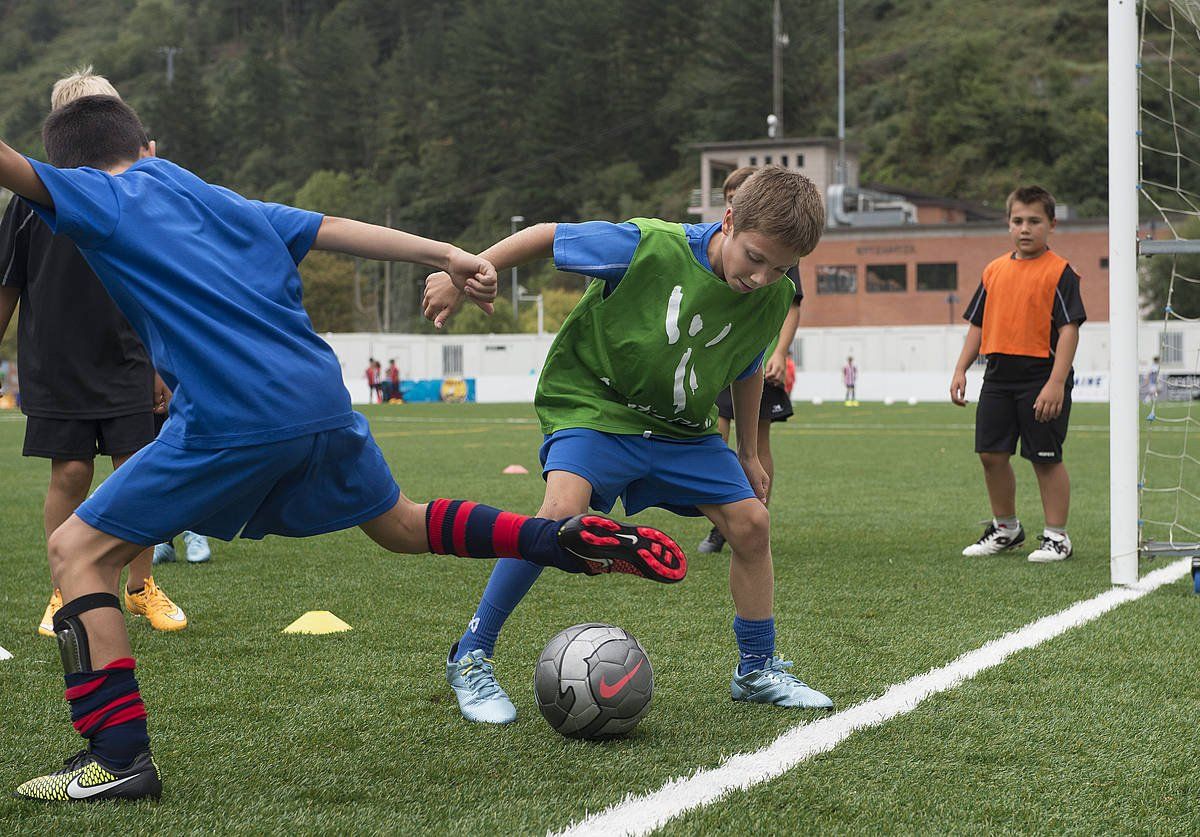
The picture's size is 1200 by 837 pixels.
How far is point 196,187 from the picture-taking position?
295cm

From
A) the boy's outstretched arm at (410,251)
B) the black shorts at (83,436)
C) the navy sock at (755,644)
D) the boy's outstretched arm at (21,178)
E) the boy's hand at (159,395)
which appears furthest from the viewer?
the boy's hand at (159,395)

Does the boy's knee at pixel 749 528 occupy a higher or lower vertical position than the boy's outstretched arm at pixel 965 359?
lower

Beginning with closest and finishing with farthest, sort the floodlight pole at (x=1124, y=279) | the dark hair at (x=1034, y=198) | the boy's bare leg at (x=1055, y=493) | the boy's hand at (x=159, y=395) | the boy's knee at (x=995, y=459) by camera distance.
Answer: the boy's hand at (x=159, y=395) < the floodlight pole at (x=1124, y=279) < the dark hair at (x=1034, y=198) < the boy's bare leg at (x=1055, y=493) < the boy's knee at (x=995, y=459)

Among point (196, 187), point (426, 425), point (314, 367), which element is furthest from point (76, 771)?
point (426, 425)

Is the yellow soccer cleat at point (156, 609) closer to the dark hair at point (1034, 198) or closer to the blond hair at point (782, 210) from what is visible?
the blond hair at point (782, 210)

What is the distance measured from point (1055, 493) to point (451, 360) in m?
41.4

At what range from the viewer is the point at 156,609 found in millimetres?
4910

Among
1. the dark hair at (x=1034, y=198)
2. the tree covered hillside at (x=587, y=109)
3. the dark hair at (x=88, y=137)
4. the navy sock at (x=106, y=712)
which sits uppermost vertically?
the tree covered hillside at (x=587, y=109)

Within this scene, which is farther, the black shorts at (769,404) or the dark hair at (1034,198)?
the black shorts at (769,404)

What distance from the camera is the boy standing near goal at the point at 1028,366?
650cm

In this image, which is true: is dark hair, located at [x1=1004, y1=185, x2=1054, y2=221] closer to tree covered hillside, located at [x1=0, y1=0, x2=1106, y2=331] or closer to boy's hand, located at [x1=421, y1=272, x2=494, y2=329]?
boy's hand, located at [x1=421, y1=272, x2=494, y2=329]

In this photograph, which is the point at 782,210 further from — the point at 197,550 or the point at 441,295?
the point at 197,550

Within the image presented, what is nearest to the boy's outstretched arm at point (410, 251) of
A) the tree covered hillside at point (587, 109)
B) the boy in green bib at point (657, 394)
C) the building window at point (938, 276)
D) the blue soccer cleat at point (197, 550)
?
the boy in green bib at point (657, 394)

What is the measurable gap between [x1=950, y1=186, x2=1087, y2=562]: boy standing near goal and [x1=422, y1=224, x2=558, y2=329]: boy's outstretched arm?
3662mm
